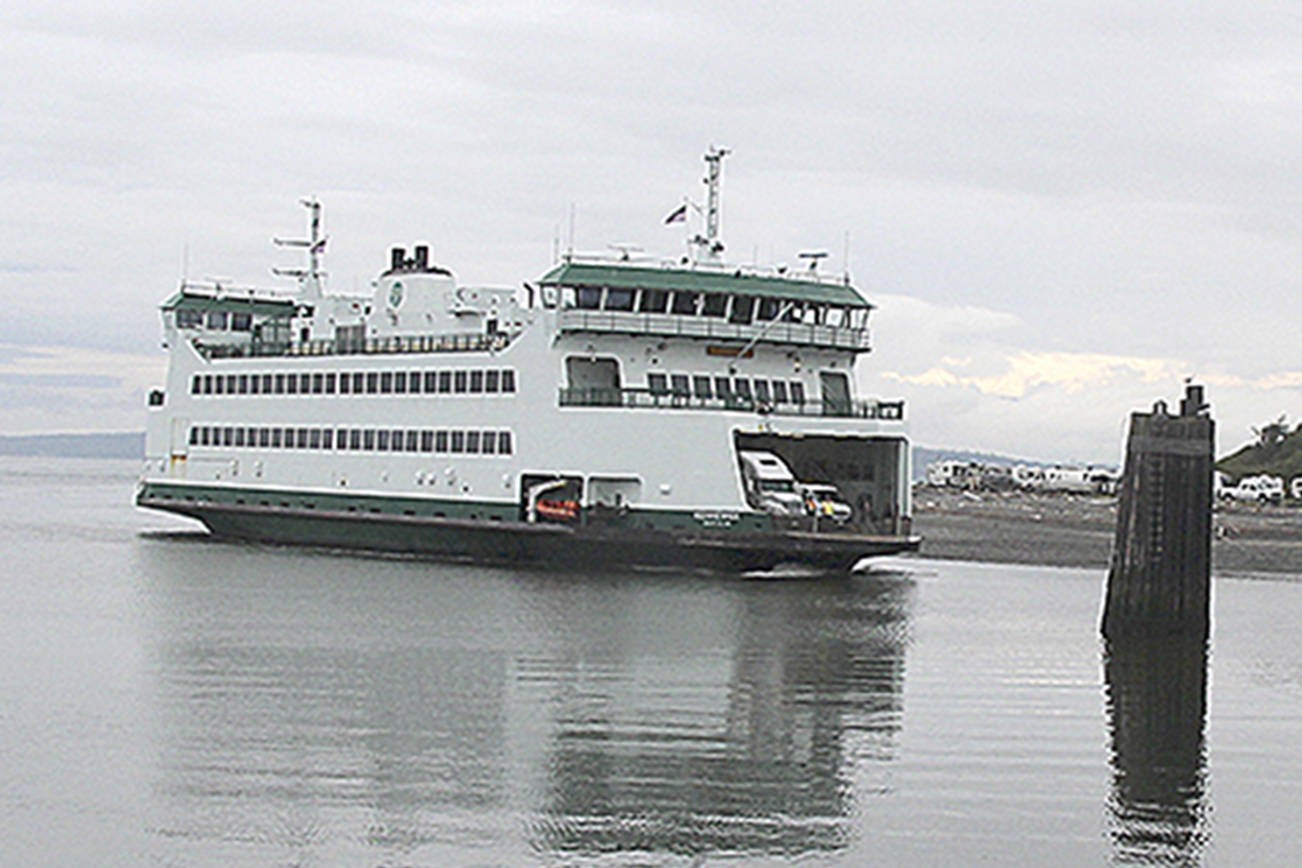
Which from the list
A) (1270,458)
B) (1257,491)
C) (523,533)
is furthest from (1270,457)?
(523,533)

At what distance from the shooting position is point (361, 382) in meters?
49.9

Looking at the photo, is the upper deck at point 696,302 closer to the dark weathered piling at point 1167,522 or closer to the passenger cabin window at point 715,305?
the passenger cabin window at point 715,305

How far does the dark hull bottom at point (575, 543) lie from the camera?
4122 cm

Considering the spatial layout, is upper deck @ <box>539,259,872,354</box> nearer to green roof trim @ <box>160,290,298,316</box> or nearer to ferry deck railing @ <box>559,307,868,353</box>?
ferry deck railing @ <box>559,307,868,353</box>

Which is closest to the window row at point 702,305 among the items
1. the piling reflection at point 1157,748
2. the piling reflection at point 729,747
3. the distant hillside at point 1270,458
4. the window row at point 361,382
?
the window row at point 361,382

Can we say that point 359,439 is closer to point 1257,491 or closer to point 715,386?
point 715,386

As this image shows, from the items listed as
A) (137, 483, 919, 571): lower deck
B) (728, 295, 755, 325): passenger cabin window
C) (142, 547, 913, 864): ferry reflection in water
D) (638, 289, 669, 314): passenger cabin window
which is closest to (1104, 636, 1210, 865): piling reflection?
(142, 547, 913, 864): ferry reflection in water

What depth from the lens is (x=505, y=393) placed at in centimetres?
4541

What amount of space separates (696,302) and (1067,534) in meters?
30.3

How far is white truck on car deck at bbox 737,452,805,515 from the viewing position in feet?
137

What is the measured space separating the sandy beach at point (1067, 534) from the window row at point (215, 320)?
2248 cm

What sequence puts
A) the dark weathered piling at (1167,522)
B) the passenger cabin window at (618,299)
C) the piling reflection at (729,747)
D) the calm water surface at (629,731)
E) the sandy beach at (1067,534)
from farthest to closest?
the sandy beach at (1067,534) → the passenger cabin window at (618,299) → the dark weathered piling at (1167,522) → the piling reflection at (729,747) → the calm water surface at (629,731)

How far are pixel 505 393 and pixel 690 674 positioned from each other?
741 inches

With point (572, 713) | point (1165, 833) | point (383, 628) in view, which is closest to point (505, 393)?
point (383, 628)
